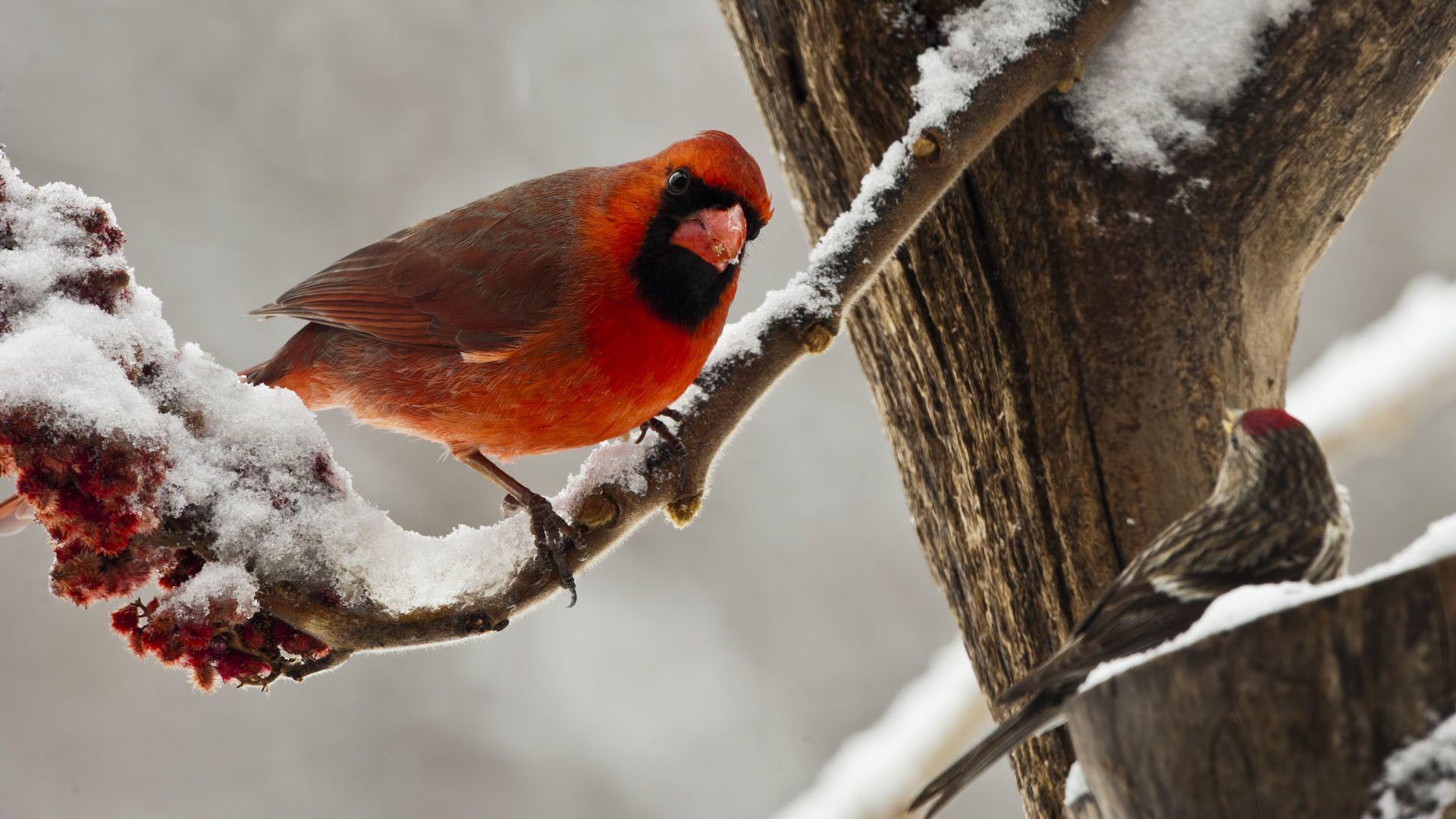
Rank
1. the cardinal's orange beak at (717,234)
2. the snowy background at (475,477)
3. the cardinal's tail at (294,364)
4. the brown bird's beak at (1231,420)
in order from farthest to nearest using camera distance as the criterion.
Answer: the snowy background at (475,477) → the cardinal's tail at (294,364) → the cardinal's orange beak at (717,234) → the brown bird's beak at (1231,420)

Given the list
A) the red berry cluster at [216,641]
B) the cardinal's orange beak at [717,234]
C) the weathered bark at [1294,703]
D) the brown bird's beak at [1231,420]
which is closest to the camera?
the weathered bark at [1294,703]

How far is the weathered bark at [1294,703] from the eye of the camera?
1.16 metres

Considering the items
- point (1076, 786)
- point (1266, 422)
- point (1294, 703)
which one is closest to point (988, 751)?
point (1076, 786)

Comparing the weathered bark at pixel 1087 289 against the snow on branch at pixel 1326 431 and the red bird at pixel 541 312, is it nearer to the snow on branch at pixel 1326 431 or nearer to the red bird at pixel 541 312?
the red bird at pixel 541 312

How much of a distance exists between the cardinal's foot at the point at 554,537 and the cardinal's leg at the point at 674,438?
0.70 feet

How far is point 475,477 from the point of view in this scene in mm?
4465

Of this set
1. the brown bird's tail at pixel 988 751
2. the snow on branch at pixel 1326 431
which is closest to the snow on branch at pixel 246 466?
the brown bird's tail at pixel 988 751

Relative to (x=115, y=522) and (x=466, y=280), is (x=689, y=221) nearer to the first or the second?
(x=466, y=280)

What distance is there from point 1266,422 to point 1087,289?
22.6 inches

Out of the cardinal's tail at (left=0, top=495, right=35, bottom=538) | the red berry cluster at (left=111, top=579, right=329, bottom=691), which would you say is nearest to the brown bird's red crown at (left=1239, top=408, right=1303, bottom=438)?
the red berry cluster at (left=111, top=579, right=329, bottom=691)

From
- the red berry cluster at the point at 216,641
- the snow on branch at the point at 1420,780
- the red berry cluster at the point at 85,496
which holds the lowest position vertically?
the snow on branch at the point at 1420,780

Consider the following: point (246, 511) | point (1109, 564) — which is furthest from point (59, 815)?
point (1109, 564)

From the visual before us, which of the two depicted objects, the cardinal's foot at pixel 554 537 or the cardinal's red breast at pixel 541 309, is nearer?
the cardinal's foot at pixel 554 537

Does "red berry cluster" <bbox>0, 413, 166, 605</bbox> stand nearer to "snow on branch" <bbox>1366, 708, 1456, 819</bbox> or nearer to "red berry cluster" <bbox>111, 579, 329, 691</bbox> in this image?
"red berry cluster" <bbox>111, 579, 329, 691</bbox>
